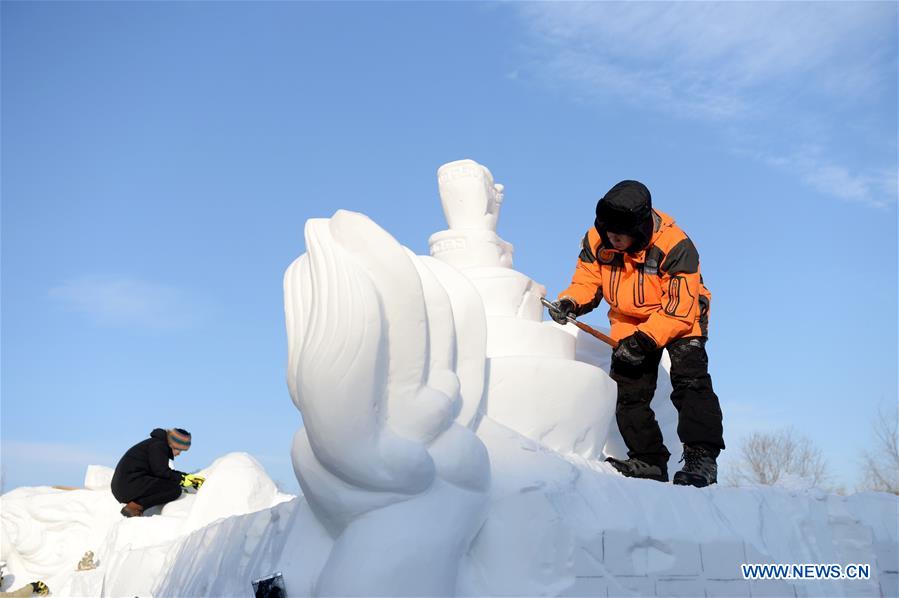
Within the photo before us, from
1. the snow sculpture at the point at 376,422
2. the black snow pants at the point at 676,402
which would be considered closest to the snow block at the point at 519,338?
the black snow pants at the point at 676,402

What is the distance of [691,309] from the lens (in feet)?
13.4

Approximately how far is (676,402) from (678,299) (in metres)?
0.54

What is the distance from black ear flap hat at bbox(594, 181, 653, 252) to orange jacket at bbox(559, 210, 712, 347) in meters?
0.13

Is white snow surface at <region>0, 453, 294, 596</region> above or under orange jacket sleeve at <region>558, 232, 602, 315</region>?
under

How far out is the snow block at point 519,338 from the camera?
414 cm

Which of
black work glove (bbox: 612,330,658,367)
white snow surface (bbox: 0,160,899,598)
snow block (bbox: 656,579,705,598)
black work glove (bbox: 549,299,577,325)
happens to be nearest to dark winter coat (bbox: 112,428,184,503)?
white snow surface (bbox: 0,160,899,598)

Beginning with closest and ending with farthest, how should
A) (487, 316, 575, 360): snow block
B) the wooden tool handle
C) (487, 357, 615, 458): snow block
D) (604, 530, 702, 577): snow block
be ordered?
(604, 530, 702, 577): snow block → (487, 357, 615, 458): snow block → (487, 316, 575, 360): snow block → the wooden tool handle

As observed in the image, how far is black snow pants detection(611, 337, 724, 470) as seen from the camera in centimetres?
405

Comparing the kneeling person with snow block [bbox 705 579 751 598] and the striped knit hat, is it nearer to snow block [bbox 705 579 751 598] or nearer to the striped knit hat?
the striped knit hat

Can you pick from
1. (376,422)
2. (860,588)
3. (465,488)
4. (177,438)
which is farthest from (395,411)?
(177,438)

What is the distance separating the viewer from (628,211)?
3.97 meters

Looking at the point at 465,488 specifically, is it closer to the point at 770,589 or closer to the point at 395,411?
the point at 395,411

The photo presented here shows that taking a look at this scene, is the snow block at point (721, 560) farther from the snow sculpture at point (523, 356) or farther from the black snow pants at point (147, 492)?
the black snow pants at point (147, 492)

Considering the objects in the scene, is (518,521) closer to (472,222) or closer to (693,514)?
(693,514)
